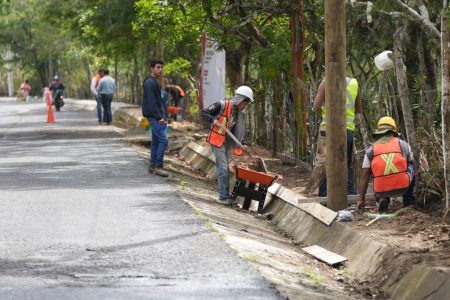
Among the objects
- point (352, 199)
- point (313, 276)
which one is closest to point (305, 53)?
point (352, 199)

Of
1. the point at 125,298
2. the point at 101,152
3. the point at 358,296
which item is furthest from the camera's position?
the point at 101,152

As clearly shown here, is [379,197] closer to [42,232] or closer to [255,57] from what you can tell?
[42,232]

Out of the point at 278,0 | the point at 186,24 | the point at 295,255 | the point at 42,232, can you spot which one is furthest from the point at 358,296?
the point at 186,24

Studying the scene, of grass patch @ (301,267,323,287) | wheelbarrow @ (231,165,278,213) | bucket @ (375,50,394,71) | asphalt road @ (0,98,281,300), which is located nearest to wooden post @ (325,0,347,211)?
bucket @ (375,50,394,71)

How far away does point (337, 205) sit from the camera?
517 inches

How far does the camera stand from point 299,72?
731 inches

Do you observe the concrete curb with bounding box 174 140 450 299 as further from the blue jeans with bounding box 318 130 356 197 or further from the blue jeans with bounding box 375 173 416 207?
the blue jeans with bounding box 375 173 416 207

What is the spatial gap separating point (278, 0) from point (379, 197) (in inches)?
281

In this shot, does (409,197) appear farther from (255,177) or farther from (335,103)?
(255,177)

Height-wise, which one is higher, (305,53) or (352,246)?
(305,53)

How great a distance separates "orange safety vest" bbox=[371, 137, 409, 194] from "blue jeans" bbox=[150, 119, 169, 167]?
670cm

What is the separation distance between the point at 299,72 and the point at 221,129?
363 cm

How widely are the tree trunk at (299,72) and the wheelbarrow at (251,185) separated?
128 inches

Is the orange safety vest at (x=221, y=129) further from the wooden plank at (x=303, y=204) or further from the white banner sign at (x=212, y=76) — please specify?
the white banner sign at (x=212, y=76)
